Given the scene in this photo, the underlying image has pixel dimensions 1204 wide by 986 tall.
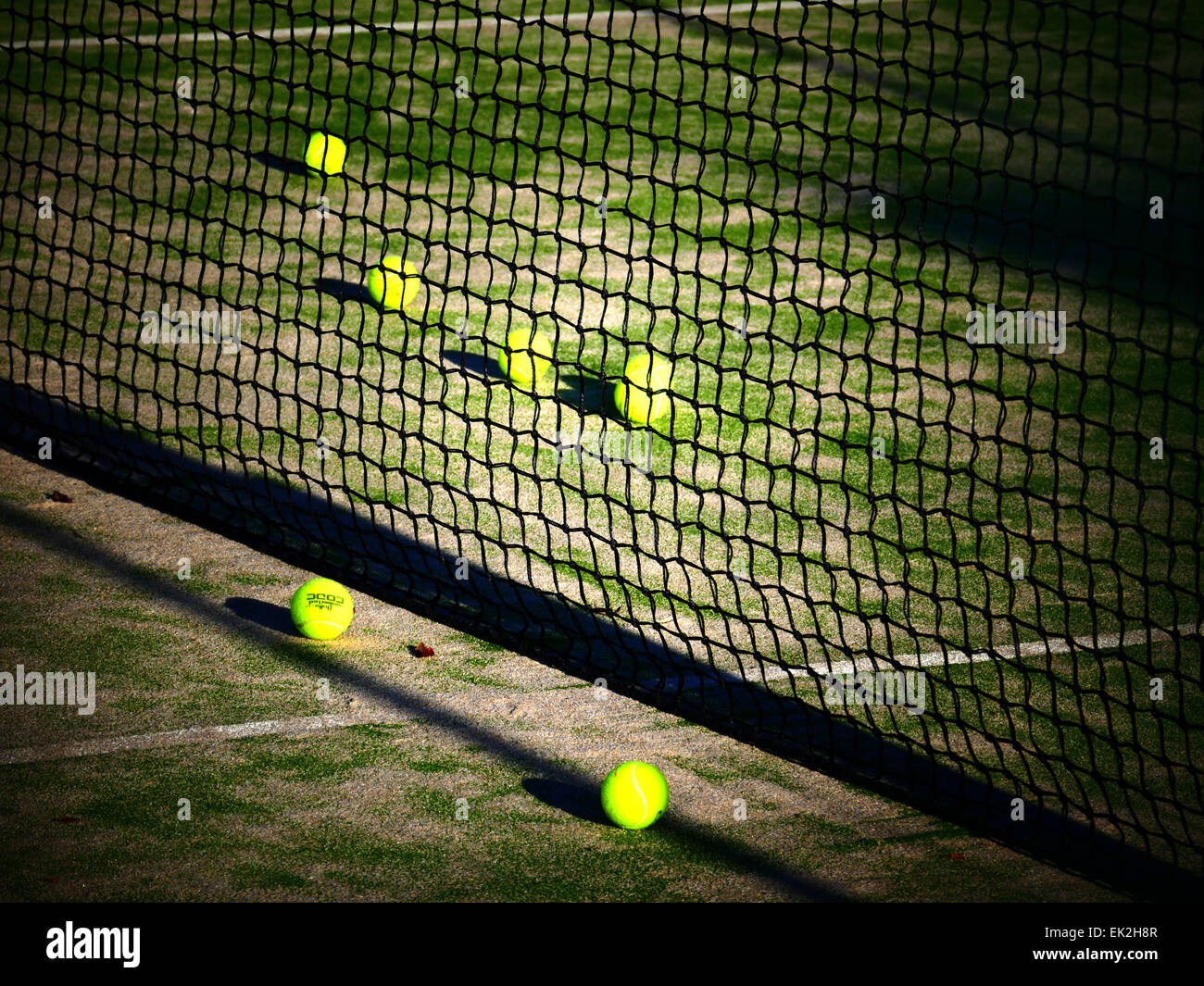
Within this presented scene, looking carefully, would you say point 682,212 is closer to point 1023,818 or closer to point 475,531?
point 475,531

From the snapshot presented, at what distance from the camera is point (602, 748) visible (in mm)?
4340

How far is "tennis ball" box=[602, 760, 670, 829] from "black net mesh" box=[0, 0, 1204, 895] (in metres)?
0.53

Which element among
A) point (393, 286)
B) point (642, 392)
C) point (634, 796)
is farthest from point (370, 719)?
point (393, 286)

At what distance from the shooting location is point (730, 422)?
683 cm

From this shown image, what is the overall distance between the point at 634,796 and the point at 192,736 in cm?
150

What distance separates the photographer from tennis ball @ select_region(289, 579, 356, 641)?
4863 millimetres

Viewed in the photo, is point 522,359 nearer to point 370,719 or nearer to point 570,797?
point 370,719

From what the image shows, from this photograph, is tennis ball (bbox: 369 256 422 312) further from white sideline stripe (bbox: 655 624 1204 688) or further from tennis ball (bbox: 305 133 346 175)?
white sideline stripe (bbox: 655 624 1204 688)

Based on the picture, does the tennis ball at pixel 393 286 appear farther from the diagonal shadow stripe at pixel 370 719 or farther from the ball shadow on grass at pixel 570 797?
the ball shadow on grass at pixel 570 797

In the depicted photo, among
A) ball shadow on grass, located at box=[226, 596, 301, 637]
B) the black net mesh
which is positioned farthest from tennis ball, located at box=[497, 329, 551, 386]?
ball shadow on grass, located at box=[226, 596, 301, 637]

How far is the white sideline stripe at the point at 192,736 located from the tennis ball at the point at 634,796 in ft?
2.89

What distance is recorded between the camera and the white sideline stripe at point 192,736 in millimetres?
4262

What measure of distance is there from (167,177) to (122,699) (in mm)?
6673
